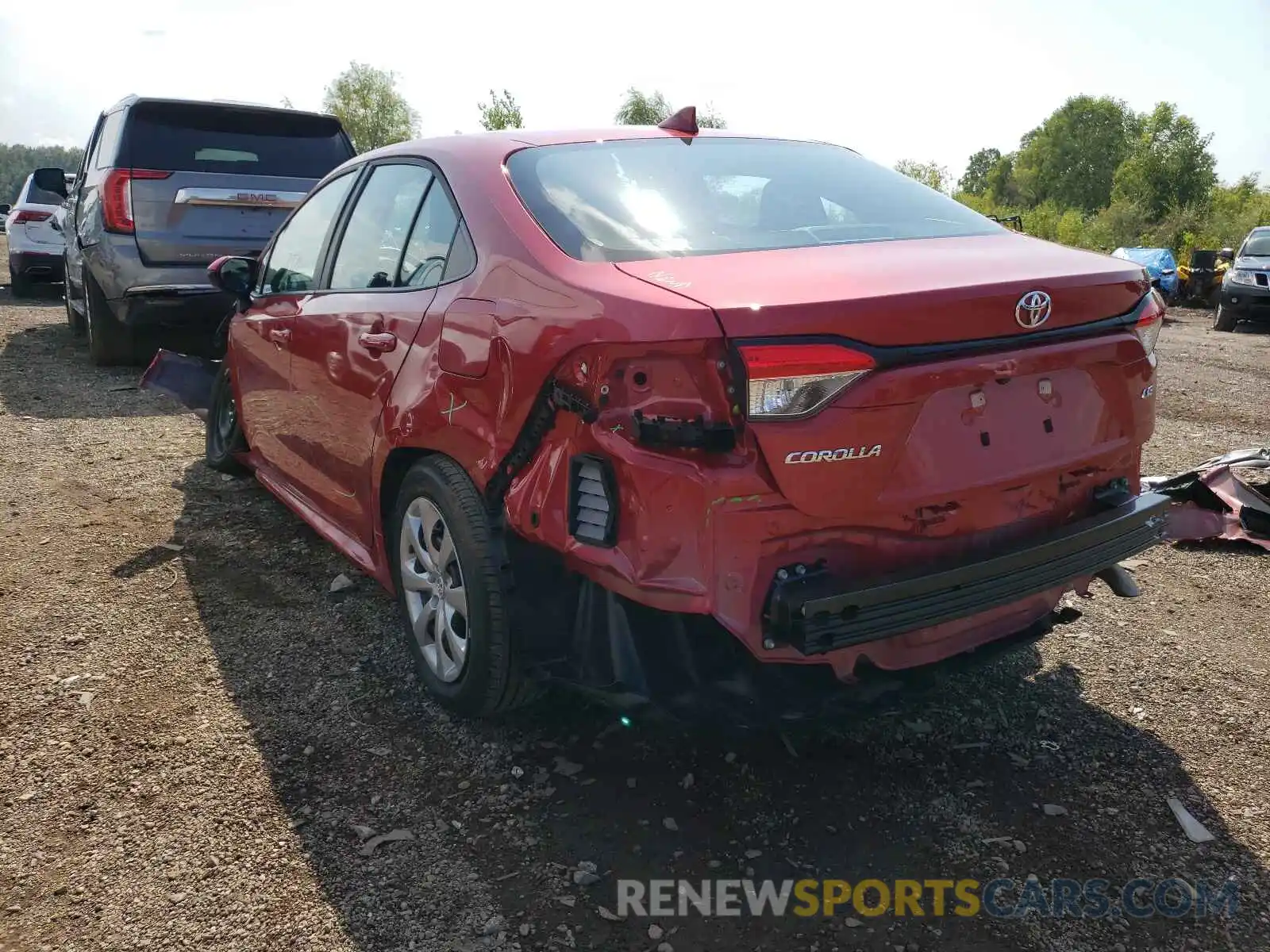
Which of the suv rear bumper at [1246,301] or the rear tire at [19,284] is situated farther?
the suv rear bumper at [1246,301]

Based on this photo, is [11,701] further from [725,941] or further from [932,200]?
[932,200]

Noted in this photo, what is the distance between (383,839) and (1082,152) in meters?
98.0

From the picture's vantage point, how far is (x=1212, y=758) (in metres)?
2.88

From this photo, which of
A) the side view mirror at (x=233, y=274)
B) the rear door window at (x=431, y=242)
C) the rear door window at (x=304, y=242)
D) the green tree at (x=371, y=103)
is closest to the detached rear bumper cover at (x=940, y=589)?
the rear door window at (x=431, y=242)

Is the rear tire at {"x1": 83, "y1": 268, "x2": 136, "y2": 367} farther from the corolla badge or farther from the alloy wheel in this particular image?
the corolla badge

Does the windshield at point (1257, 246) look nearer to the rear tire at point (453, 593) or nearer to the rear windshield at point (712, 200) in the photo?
the rear windshield at point (712, 200)

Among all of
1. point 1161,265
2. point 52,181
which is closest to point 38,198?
point 52,181

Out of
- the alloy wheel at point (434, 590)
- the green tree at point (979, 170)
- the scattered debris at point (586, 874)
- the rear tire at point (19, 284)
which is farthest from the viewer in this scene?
the green tree at point (979, 170)

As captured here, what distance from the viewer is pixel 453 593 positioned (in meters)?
2.96

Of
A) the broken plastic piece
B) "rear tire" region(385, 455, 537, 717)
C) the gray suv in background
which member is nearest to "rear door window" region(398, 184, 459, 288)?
"rear tire" region(385, 455, 537, 717)

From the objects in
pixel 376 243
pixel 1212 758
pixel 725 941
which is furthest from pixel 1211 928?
pixel 376 243

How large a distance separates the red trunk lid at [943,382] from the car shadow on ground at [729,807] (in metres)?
0.51

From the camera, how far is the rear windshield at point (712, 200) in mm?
2672

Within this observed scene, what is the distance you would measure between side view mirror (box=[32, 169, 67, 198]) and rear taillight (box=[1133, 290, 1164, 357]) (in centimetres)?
1007
